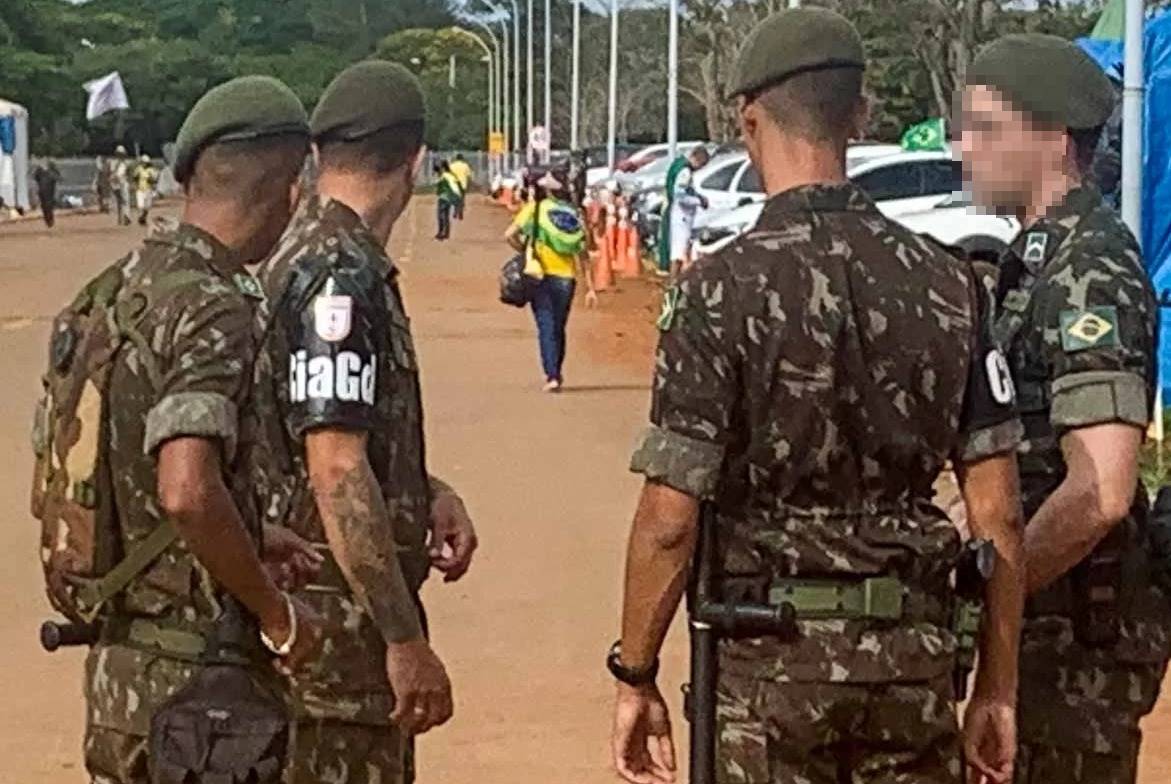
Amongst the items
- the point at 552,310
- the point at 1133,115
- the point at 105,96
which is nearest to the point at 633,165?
the point at 105,96

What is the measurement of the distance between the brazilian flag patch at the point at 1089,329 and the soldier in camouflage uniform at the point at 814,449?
1.25 feet

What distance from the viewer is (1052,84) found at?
4.46m

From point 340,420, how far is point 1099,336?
1360mm

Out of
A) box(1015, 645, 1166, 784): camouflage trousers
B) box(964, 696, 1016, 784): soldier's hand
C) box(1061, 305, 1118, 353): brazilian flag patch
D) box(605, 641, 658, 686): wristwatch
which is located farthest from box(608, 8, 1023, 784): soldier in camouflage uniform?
box(1015, 645, 1166, 784): camouflage trousers

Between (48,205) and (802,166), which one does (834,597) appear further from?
(48,205)

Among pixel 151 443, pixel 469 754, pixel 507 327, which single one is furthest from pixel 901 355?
pixel 507 327

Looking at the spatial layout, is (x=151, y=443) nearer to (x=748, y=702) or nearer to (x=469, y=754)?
(x=748, y=702)

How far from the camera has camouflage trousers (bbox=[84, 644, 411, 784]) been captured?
4.37 m

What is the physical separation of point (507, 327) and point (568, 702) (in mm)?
16734

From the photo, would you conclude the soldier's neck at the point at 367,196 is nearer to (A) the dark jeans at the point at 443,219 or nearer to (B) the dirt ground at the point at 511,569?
(B) the dirt ground at the point at 511,569

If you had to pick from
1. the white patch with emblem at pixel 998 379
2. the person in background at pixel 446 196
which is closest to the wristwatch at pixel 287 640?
the white patch with emblem at pixel 998 379

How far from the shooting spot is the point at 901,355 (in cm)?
391

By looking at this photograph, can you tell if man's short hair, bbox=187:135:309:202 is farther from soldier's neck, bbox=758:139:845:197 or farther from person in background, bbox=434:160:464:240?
person in background, bbox=434:160:464:240

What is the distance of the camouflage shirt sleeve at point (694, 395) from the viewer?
3.83 metres
